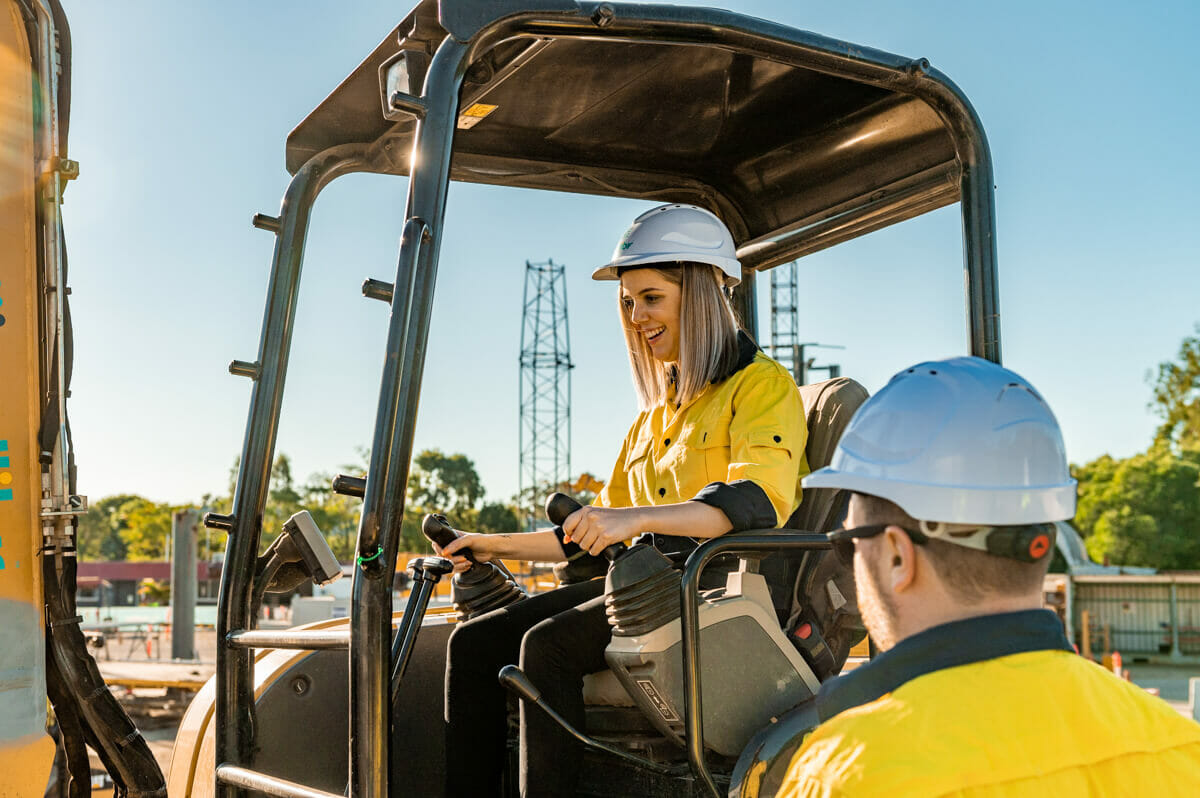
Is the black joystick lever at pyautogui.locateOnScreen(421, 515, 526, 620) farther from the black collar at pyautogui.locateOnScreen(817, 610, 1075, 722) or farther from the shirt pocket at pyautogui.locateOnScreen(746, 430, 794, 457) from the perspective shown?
the black collar at pyautogui.locateOnScreen(817, 610, 1075, 722)

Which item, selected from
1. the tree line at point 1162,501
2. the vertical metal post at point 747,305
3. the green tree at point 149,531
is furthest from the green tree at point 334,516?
the vertical metal post at point 747,305

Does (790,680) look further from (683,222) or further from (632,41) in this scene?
(632,41)

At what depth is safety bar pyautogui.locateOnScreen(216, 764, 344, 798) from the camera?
94.4 inches

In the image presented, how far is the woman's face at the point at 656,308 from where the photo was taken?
10.5 feet

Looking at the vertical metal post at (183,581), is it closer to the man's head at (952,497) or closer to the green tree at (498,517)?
the man's head at (952,497)

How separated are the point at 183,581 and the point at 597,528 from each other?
1897 centimetres

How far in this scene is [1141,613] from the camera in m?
31.9

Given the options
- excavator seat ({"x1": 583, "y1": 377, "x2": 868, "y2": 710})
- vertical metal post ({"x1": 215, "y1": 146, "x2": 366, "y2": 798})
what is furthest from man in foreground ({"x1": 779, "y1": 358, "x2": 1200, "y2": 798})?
vertical metal post ({"x1": 215, "y1": 146, "x2": 366, "y2": 798})

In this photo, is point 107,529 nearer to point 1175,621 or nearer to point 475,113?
point 1175,621

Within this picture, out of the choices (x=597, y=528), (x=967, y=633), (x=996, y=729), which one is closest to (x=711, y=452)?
(x=597, y=528)

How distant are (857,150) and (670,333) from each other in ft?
2.71

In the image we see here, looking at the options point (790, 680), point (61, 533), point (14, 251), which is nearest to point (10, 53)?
point (14, 251)

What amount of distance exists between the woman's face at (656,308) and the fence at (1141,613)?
3103 centimetres

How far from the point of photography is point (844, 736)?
130 centimetres
